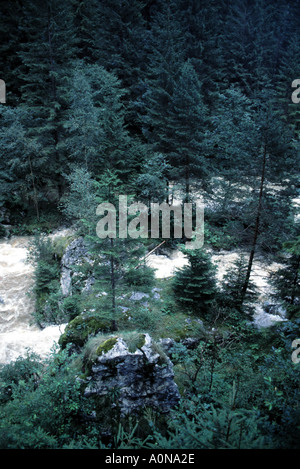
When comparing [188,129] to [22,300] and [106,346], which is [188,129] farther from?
[106,346]

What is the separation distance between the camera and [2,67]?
821 inches

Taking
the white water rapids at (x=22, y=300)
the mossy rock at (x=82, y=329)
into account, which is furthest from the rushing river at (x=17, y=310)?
the mossy rock at (x=82, y=329)

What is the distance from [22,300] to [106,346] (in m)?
9.86

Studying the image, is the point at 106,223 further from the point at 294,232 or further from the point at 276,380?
the point at 294,232

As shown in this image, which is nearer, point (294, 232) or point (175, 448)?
point (175, 448)

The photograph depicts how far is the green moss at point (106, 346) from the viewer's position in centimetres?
565

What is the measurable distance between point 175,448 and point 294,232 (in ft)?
23.6

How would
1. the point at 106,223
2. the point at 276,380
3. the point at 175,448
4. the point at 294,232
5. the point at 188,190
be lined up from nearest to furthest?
the point at 175,448 < the point at 276,380 < the point at 106,223 < the point at 294,232 < the point at 188,190

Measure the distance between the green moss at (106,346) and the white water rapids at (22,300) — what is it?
3.09 meters

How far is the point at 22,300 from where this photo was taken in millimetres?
13672

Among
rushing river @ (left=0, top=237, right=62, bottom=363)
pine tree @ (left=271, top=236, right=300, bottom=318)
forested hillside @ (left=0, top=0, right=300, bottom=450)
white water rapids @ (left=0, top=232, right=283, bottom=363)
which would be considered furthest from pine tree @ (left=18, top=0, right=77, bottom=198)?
pine tree @ (left=271, top=236, right=300, bottom=318)

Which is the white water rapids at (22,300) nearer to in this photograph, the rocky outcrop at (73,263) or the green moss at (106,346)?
the rocky outcrop at (73,263)
